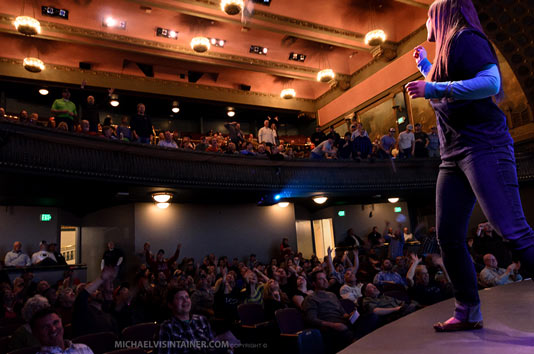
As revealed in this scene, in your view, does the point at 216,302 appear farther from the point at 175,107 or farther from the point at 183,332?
A: the point at 175,107

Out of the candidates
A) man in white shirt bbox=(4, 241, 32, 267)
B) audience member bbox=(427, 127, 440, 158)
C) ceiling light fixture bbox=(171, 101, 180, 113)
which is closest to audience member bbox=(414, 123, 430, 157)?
audience member bbox=(427, 127, 440, 158)

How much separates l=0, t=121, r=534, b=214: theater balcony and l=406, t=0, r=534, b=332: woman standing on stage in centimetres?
623

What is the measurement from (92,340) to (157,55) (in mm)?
11056

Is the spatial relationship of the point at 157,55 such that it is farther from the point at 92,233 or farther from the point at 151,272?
the point at 151,272

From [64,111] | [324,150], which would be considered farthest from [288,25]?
[64,111]

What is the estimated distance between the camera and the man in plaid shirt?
306 centimetres

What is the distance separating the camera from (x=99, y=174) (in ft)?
23.4

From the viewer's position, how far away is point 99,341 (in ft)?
11.8

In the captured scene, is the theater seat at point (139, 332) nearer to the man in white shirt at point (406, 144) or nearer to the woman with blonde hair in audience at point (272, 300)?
the woman with blonde hair in audience at point (272, 300)

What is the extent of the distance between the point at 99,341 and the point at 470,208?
325 centimetres

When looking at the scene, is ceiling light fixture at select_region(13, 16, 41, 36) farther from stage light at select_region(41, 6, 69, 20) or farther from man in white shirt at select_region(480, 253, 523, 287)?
man in white shirt at select_region(480, 253, 523, 287)

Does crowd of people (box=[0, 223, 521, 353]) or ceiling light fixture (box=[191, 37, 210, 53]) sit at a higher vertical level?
ceiling light fixture (box=[191, 37, 210, 53])

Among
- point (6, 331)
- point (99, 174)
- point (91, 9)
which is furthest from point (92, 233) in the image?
point (6, 331)

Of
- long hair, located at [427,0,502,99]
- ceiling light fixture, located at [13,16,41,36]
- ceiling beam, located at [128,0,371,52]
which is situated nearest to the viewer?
long hair, located at [427,0,502,99]
